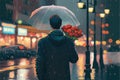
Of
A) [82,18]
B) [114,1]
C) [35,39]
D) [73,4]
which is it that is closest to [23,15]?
[35,39]

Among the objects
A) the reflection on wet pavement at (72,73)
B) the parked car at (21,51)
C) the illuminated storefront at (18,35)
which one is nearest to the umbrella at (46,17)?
the reflection on wet pavement at (72,73)

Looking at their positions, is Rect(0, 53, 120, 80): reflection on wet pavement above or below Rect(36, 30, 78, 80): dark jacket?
below

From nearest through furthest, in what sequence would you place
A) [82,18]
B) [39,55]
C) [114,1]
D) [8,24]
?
[39,55] → [8,24] → [82,18] → [114,1]

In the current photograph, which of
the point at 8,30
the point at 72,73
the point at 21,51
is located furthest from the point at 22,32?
the point at 72,73

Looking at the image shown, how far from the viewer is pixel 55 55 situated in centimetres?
652

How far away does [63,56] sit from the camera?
655cm

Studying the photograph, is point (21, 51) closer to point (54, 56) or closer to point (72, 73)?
point (72, 73)

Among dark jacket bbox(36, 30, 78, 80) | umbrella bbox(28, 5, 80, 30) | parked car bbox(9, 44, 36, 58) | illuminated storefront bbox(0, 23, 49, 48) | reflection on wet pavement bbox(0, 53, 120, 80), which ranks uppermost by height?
illuminated storefront bbox(0, 23, 49, 48)

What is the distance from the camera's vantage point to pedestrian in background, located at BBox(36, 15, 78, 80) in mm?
6355

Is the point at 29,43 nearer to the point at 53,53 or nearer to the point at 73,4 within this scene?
the point at 73,4

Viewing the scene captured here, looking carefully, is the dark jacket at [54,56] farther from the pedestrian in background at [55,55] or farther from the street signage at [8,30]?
the street signage at [8,30]

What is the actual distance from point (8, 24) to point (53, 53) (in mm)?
66730

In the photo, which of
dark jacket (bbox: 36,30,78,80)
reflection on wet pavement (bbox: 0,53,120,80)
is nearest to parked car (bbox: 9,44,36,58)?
reflection on wet pavement (bbox: 0,53,120,80)

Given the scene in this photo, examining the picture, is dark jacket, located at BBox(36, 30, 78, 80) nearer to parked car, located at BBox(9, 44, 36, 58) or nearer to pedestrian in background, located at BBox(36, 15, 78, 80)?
pedestrian in background, located at BBox(36, 15, 78, 80)
